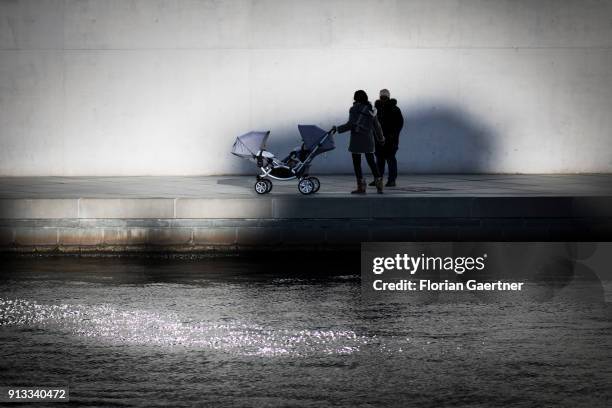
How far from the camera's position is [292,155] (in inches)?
675

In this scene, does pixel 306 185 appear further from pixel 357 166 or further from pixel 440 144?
pixel 440 144

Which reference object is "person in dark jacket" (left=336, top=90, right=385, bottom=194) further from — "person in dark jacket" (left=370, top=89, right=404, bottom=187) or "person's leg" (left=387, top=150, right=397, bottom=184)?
"person's leg" (left=387, top=150, right=397, bottom=184)

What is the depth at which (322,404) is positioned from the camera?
6.36 meters

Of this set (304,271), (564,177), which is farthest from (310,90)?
(304,271)

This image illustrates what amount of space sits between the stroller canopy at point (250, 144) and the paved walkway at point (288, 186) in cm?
68

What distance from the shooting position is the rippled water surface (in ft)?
21.8

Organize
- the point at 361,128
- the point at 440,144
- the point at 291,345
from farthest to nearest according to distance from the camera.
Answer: the point at 440,144 → the point at 361,128 → the point at 291,345

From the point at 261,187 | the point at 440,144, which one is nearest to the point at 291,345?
the point at 261,187

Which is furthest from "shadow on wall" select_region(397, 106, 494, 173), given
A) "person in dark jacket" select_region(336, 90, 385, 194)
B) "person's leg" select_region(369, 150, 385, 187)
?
"person in dark jacket" select_region(336, 90, 385, 194)

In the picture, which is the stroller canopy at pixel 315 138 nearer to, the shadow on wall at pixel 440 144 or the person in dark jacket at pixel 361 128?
the person in dark jacket at pixel 361 128

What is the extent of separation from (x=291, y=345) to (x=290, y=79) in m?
15.5

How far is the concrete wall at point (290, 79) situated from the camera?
75.8 ft

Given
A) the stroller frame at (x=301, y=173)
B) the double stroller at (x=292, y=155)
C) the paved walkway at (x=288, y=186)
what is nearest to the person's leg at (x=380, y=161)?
the paved walkway at (x=288, y=186)

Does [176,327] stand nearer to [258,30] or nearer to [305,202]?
[305,202]
